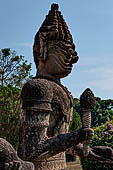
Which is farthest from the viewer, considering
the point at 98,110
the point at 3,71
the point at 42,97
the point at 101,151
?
the point at 98,110

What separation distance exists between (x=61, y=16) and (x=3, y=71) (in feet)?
52.6

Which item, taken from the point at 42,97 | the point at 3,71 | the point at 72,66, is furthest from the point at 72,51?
the point at 3,71

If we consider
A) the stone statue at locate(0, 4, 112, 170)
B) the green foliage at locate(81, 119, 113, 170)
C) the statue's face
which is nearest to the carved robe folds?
the stone statue at locate(0, 4, 112, 170)

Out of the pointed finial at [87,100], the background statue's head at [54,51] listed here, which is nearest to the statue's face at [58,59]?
the background statue's head at [54,51]

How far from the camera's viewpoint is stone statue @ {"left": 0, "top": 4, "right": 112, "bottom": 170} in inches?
124

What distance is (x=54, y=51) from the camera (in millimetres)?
3629

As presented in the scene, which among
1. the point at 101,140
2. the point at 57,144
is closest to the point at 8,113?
the point at 101,140

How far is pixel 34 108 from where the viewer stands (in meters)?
3.22

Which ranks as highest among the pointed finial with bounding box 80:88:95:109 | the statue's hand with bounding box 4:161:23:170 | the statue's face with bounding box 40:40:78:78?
the statue's face with bounding box 40:40:78:78

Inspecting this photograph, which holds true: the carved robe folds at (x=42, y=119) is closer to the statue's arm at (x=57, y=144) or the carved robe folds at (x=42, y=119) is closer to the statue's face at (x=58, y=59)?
the statue's arm at (x=57, y=144)

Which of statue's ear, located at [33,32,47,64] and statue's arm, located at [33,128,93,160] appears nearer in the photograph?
statue's arm, located at [33,128,93,160]

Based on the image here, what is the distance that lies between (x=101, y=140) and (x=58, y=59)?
6.42 metres

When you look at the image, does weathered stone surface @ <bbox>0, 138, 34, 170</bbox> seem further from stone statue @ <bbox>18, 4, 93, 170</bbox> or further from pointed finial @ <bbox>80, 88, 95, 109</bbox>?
pointed finial @ <bbox>80, 88, 95, 109</bbox>

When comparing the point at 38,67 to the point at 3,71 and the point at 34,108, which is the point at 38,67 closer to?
the point at 34,108
